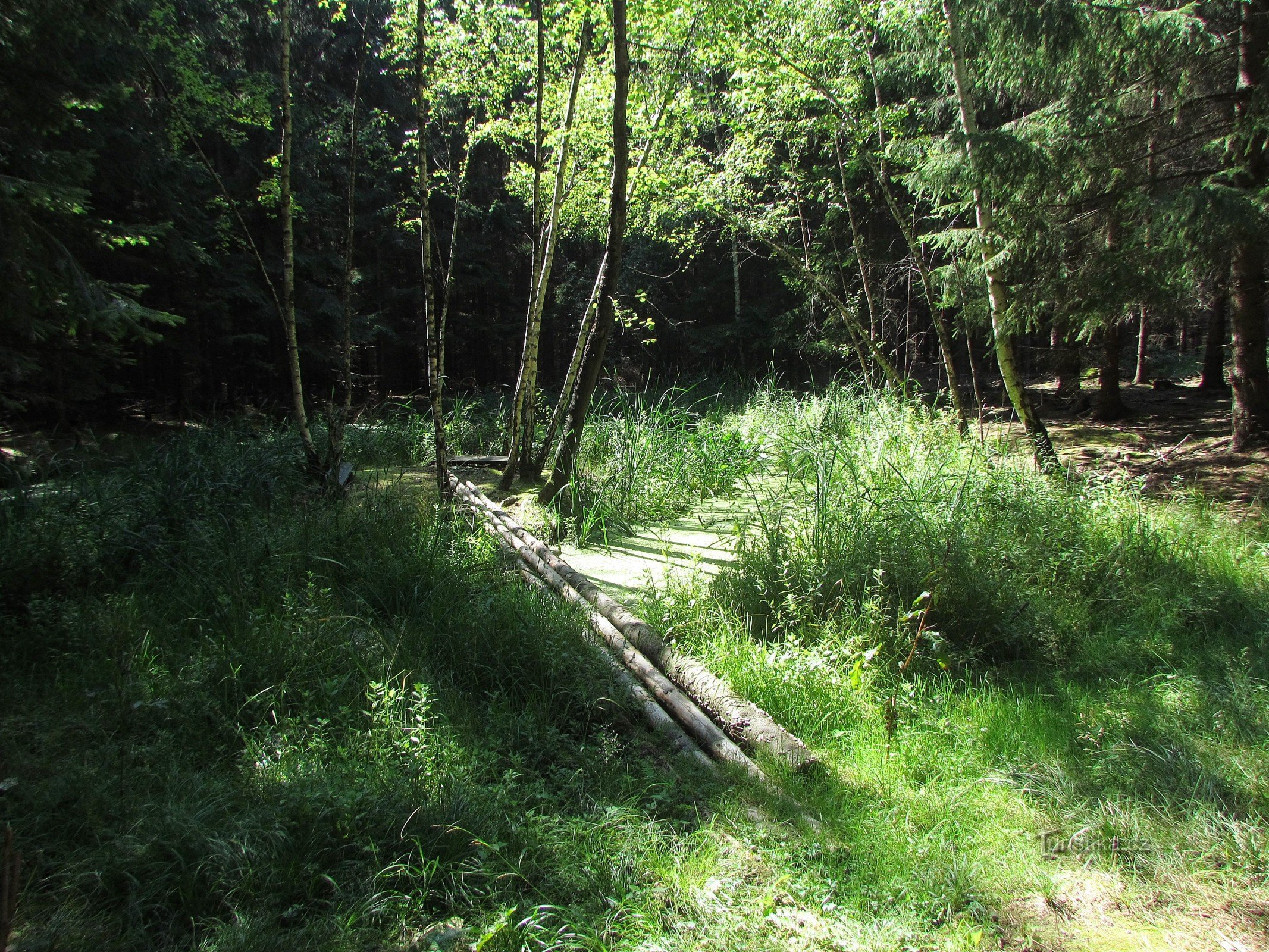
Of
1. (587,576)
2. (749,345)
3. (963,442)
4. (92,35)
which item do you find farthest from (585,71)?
(749,345)

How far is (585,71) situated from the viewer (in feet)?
29.6

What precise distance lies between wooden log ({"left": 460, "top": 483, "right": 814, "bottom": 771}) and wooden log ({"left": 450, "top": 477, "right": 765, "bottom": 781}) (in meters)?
0.04

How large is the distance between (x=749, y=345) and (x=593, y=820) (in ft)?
58.3

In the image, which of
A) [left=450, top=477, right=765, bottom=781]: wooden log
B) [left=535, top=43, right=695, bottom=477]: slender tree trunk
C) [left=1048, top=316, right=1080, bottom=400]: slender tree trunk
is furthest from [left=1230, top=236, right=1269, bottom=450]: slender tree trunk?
[left=450, top=477, right=765, bottom=781]: wooden log

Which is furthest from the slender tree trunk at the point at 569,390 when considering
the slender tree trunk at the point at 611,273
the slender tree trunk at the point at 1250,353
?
the slender tree trunk at the point at 1250,353

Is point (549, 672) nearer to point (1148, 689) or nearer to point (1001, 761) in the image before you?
point (1001, 761)

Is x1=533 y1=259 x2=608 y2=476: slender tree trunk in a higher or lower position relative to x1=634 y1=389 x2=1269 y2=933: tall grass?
higher

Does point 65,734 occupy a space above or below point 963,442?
below

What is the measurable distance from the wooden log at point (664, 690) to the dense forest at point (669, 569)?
24 millimetres

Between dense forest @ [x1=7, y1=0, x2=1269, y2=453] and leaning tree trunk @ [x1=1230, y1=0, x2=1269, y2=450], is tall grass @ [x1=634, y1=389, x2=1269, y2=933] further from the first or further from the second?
dense forest @ [x1=7, y1=0, x2=1269, y2=453]

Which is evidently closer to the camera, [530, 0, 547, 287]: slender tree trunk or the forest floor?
the forest floor

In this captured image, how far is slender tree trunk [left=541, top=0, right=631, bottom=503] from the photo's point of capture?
5.54m

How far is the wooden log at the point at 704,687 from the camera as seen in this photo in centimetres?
288

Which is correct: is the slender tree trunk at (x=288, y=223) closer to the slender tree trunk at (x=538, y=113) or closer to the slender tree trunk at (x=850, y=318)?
the slender tree trunk at (x=538, y=113)
